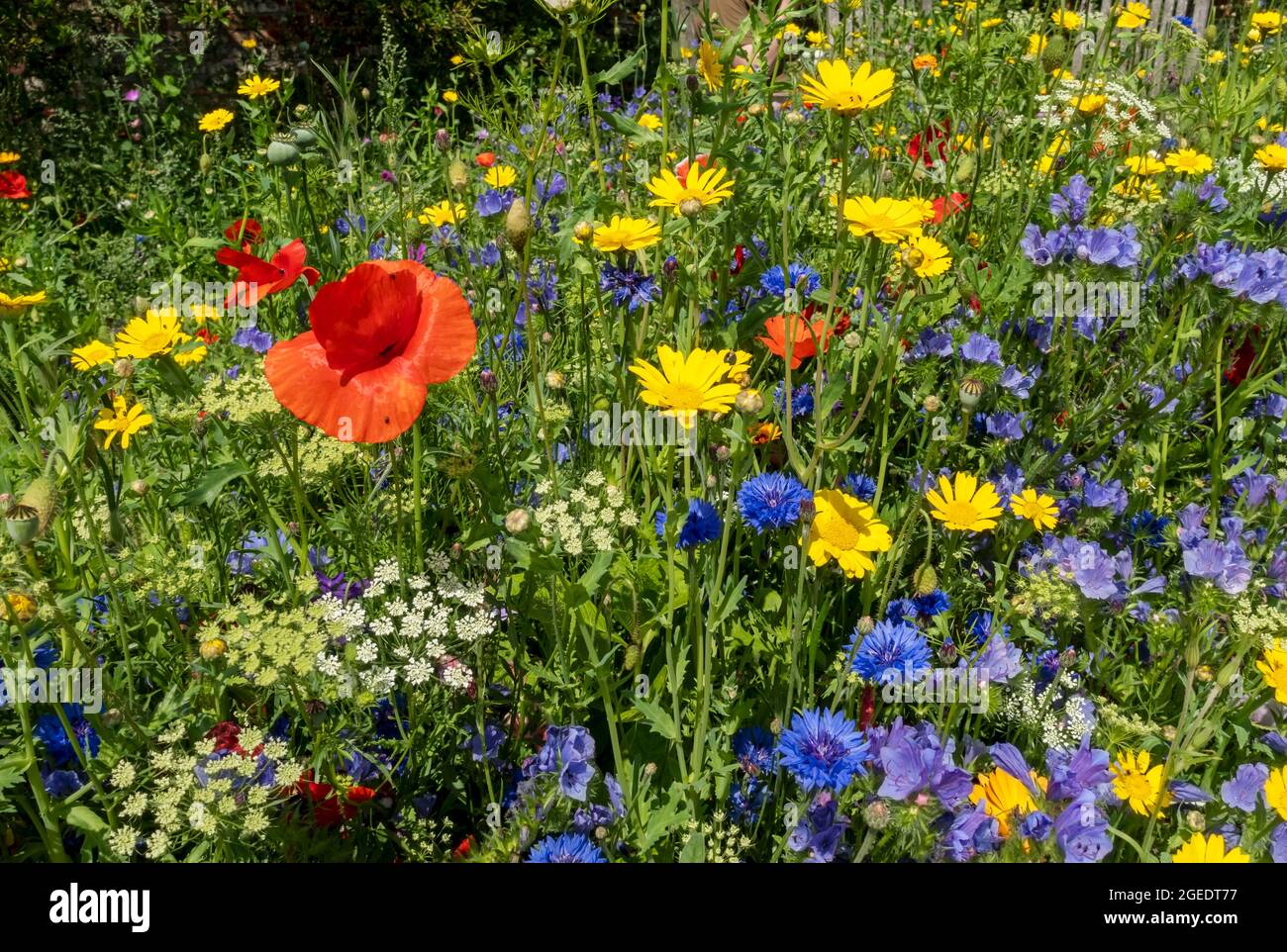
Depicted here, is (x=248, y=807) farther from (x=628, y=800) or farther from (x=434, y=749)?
(x=628, y=800)

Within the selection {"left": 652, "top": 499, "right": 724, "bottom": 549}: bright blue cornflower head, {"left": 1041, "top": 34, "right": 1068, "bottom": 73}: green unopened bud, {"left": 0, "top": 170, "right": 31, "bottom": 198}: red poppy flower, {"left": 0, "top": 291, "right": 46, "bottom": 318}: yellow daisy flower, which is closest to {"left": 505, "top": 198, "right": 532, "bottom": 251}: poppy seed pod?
{"left": 652, "top": 499, "right": 724, "bottom": 549}: bright blue cornflower head

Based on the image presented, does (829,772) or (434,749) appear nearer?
(829,772)

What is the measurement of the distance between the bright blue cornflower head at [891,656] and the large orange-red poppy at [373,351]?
80cm

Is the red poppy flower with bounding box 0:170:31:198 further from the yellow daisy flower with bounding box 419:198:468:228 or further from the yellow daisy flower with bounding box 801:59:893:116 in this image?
the yellow daisy flower with bounding box 801:59:893:116

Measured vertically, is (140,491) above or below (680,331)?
below

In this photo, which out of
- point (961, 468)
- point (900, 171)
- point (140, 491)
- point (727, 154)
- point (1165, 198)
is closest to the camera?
point (140, 491)

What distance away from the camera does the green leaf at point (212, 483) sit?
1435 mm

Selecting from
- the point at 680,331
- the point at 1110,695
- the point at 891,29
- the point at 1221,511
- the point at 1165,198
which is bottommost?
the point at 1110,695

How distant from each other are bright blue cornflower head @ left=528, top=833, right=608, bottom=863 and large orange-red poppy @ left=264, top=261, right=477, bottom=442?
63 cm

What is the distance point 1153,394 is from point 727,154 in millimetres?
1234

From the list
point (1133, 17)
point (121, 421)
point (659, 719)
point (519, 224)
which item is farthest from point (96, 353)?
point (1133, 17)

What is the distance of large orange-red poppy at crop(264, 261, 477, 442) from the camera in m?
1.26

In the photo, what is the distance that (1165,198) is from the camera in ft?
8.04

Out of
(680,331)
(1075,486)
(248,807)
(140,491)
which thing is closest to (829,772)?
(248,807)
